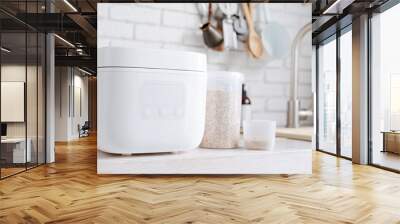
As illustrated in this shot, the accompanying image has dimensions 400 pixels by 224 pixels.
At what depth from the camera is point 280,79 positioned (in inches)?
135

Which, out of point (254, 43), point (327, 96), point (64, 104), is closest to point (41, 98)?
point (254, 43)

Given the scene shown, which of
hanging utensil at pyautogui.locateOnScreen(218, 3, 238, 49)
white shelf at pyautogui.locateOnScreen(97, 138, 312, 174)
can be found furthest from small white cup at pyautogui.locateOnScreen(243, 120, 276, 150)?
hanging utensil at pyautogui.locateOnScreen(218, 3, 238, 49)

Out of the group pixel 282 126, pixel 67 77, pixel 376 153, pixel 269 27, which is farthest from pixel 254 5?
pixel 67 77

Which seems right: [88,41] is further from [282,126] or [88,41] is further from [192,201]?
[192,201]

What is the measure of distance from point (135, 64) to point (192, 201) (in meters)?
1.29

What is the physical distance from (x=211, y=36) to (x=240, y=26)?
0.89ft

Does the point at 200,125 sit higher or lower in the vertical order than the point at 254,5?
lower

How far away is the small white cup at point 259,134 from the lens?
3.39 m

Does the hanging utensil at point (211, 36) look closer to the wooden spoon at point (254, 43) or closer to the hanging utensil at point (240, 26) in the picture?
the hanging utensil at point (240, 26)

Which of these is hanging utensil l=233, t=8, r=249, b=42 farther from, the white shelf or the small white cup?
the white shelf

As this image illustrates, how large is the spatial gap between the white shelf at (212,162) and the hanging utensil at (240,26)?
1002 mm

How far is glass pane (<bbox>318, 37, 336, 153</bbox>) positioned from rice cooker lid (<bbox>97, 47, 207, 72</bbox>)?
317 cm

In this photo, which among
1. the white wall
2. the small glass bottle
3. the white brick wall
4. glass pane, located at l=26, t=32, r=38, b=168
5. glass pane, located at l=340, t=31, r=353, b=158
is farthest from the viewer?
the white wall

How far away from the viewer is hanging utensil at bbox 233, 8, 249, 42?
3438mm
